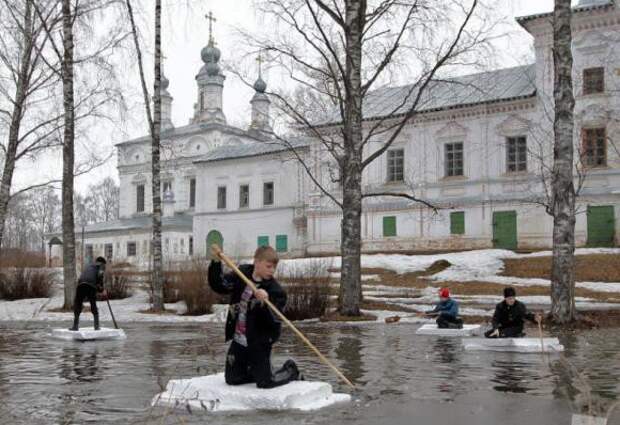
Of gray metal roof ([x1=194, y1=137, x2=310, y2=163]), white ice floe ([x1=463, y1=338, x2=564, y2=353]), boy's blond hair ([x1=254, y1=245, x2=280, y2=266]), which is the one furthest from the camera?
gray metal roof ([x1=194, y1=137, x2=310, y2=163])

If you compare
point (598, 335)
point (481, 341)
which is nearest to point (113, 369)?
point (481, 341)

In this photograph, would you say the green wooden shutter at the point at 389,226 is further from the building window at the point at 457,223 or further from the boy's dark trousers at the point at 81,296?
the boy's dark trousers at the point at 81,296

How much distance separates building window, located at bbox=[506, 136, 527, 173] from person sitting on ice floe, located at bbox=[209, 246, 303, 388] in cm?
3351

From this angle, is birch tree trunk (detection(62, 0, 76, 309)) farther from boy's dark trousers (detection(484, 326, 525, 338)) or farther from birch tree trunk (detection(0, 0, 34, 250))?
boy's dark trousers (detection(484, 326, 525, 338))

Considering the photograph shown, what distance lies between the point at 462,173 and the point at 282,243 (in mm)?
13893

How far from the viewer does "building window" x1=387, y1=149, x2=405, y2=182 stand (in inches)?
1634

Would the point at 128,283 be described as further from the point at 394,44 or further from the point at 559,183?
the point at 559,183

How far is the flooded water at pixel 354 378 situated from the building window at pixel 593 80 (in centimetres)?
2478

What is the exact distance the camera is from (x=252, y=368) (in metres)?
6.19

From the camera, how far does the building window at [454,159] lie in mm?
39594

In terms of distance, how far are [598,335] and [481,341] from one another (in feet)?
11.6

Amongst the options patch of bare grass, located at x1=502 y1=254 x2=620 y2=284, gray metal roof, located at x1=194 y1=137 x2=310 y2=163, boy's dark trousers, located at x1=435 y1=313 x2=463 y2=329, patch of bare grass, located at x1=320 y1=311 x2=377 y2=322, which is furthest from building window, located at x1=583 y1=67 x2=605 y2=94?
boy's dark trousers, located at x1=435 y1=313 x2=463 y2=329

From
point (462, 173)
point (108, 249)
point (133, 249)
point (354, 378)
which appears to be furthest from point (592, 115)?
point (108, 249)

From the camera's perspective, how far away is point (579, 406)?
6.10m
